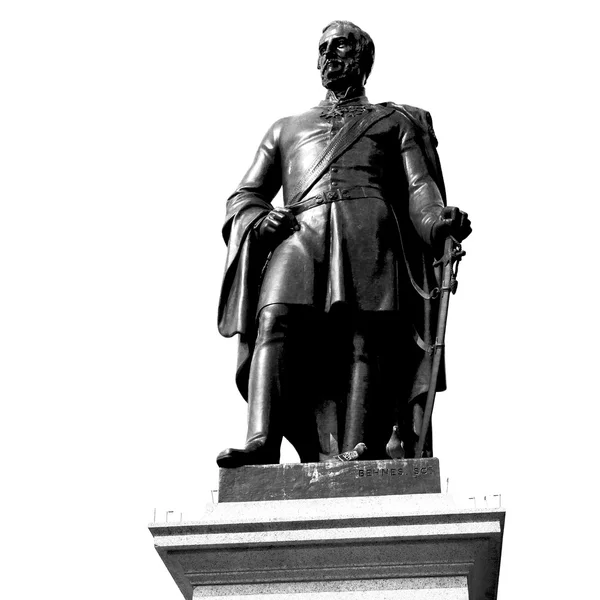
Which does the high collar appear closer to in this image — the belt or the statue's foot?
the belt

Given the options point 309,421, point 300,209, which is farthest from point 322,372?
point 300,209

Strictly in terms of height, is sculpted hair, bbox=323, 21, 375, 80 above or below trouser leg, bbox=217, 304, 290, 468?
above

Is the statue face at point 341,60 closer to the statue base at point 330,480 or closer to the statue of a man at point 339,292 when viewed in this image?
the statue of a man at point 339,292

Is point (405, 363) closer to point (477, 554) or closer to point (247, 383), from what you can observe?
point (247, 383)

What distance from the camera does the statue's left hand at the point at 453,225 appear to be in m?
9.38

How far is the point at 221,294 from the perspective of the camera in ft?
32.2

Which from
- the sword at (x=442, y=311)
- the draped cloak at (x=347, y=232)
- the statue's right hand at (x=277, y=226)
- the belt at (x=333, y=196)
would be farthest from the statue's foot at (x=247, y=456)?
the belt at (x=333, y=196)

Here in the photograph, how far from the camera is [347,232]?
963 cm

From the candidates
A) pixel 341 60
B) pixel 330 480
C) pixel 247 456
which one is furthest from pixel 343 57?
pixel 330 480

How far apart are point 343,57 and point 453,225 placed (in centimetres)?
184

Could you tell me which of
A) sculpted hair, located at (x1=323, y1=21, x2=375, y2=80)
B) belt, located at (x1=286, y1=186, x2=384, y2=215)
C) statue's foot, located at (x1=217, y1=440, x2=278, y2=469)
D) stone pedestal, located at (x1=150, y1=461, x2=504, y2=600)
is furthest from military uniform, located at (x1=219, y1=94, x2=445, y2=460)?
stone pedestal, located at (x1=150, y1=461, x2=504, y2=600)

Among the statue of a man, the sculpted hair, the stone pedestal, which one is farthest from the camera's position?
the sculpted hair

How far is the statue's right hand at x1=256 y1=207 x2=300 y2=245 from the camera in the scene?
972cm

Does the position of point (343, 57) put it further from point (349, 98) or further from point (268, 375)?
point (268, 375)
